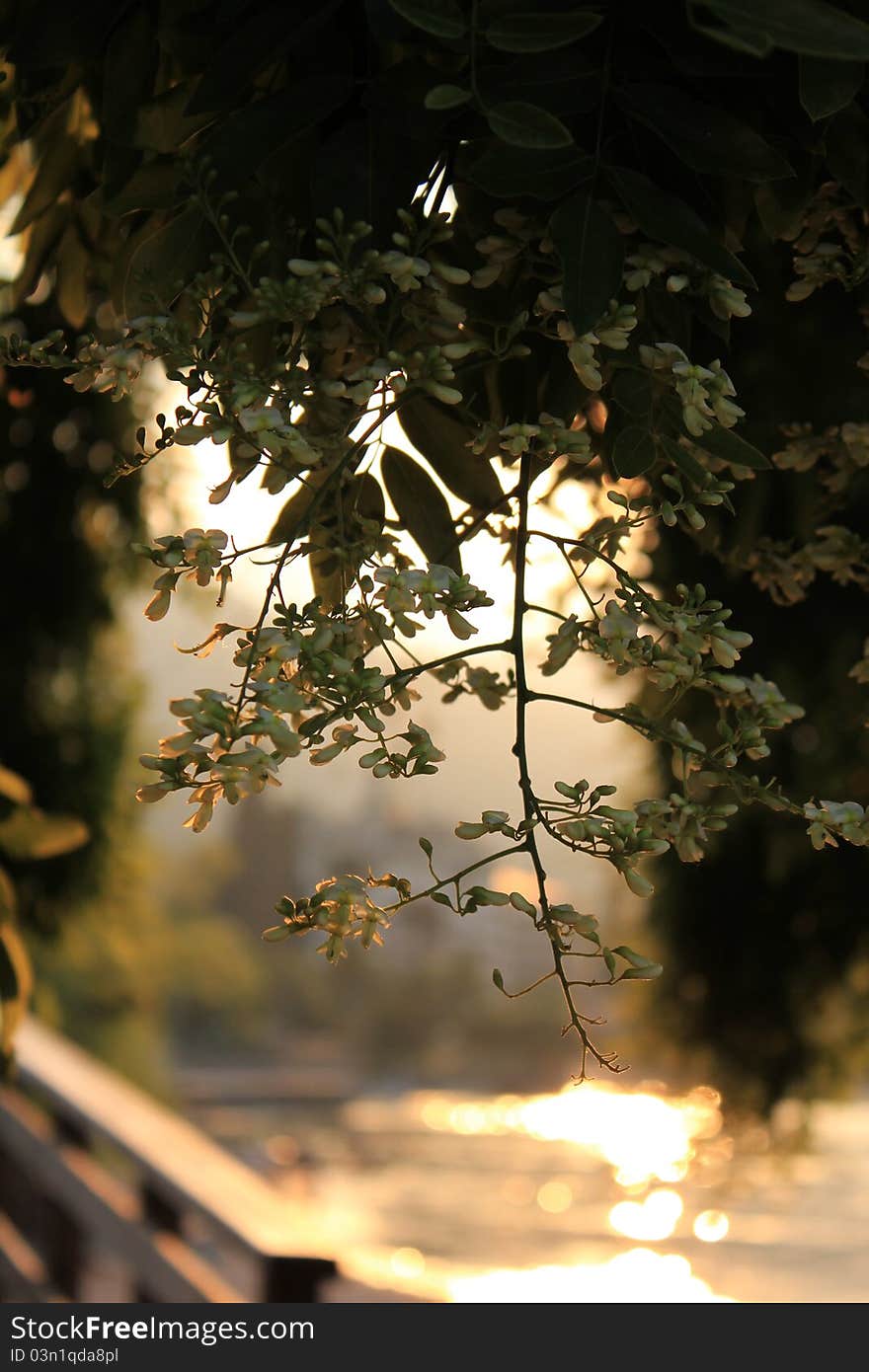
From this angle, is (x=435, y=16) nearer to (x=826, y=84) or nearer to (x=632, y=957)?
(x=826, y=84)

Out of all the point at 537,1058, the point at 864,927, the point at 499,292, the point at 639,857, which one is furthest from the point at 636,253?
the point at 537,1058

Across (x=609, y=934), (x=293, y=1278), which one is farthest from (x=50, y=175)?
(x=609, y=934)

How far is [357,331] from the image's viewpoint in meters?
0.46

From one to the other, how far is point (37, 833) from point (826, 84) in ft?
2.18

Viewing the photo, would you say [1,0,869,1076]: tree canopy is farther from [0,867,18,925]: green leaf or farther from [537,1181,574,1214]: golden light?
[537,1181,574,1214]: golden light

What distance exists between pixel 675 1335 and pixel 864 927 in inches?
89.0

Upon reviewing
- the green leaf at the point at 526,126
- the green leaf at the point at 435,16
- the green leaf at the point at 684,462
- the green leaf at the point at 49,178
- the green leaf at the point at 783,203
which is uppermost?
the green leaf at the point at 49,178

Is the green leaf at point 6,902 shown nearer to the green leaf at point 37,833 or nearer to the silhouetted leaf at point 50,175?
the green leaf at point 37,833

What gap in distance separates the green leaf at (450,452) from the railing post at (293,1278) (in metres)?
0.93

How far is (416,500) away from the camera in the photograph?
20.3 inches

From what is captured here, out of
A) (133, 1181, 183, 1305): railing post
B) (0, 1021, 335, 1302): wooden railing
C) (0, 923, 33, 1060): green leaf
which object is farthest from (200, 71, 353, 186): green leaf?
(133, 1181, 183, 1305): railing post

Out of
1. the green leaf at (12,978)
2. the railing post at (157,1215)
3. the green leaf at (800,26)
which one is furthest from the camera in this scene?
the railing post at (157,1215)

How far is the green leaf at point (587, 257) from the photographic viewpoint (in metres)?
0.40

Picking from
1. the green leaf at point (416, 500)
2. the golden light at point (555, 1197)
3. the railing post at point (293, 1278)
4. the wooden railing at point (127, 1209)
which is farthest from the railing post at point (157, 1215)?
the golden light at point (555, 1197)
